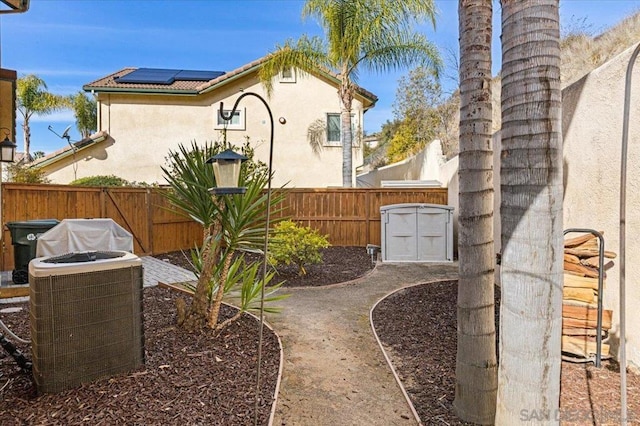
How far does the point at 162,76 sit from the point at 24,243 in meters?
11.0

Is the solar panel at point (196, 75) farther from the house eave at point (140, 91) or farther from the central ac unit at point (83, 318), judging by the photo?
the central ac unit at point (83, 318)

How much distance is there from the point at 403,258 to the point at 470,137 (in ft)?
24.2

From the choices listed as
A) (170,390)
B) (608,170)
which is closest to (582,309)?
(608,170)

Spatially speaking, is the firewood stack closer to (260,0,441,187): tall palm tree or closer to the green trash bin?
the green trash bin

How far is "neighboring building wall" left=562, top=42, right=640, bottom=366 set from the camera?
11.1 feet

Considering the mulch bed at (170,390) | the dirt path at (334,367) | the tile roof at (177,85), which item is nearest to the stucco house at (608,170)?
the dirt path at (334,367)

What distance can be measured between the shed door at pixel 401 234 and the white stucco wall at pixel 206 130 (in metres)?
6.41

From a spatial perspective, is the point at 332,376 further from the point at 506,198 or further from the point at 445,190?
the point at 445,190

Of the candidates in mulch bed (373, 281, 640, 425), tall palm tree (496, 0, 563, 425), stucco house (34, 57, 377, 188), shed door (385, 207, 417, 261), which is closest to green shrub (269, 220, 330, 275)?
shed door (385, 207, 417, 261)

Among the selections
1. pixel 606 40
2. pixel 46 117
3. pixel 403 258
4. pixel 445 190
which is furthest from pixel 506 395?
pixel 46 117

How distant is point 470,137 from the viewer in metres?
2.74

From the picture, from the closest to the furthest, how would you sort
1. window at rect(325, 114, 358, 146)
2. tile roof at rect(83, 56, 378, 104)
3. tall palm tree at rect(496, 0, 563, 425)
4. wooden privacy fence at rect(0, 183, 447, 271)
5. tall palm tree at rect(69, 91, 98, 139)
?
tall palm tree at rect(496, 0, 563, 425) → wooden privacy fence at rect(0, 183, 447, 271) → tile roof at rect(83, 56, 378, 104) → window at rect(325, 114, 358, 146) → tall palm tree at rect(69, 91, 98, 139)

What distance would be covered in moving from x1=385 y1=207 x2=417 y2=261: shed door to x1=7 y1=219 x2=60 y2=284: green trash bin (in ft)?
24.0

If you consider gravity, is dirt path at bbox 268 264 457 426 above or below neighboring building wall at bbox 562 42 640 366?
below
